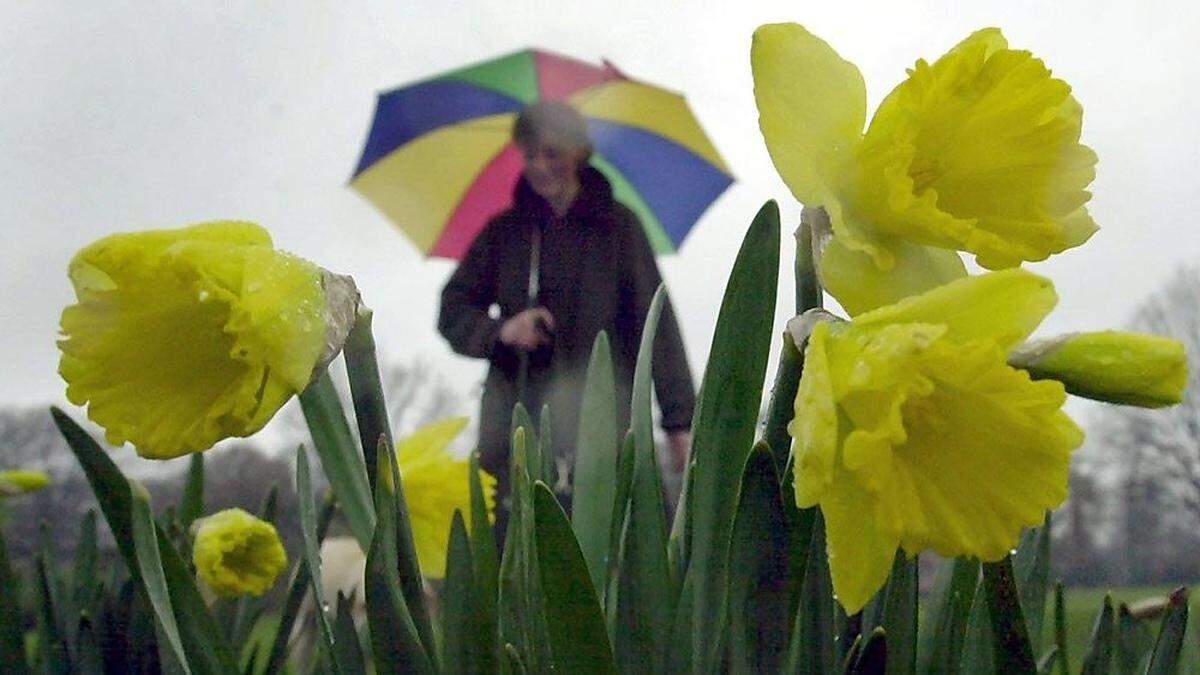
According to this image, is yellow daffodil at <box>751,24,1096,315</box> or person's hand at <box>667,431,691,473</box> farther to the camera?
person's hand at <box>667,431,691,473</box>

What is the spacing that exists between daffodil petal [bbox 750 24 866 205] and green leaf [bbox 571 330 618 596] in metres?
0.25

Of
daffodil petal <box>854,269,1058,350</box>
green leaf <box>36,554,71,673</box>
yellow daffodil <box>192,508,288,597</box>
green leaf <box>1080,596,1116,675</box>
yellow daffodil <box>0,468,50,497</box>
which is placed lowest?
green leaf <box>36,554,71,673</box>

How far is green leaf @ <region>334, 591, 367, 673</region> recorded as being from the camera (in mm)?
555

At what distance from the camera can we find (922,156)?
1.61 feet

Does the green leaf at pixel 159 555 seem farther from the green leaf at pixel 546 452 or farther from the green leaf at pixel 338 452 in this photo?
the green leaf at pixel 546 452

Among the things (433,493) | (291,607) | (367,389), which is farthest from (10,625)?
(367,389)

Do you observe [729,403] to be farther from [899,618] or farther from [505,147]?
[505,147]

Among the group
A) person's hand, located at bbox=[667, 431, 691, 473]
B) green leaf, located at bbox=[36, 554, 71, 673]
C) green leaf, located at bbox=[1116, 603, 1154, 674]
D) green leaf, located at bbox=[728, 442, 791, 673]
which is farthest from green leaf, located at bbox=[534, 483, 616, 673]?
person's hand, located at bbox=[667, 431, 691, 473]

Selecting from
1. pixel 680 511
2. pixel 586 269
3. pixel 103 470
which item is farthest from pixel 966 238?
pixel 586 269

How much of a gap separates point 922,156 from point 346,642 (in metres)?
0.37

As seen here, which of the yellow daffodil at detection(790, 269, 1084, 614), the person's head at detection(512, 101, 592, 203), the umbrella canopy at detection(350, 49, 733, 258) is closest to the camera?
the yellow daffodil at detection(790, 269, 1084, 614)

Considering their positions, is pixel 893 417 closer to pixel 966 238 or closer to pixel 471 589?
pixel 966 238

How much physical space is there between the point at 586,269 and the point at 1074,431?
1.71 m

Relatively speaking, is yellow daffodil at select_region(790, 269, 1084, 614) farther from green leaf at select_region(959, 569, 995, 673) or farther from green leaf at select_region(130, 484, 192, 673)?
green leaf at select_region(130, 484, 192, 673)
